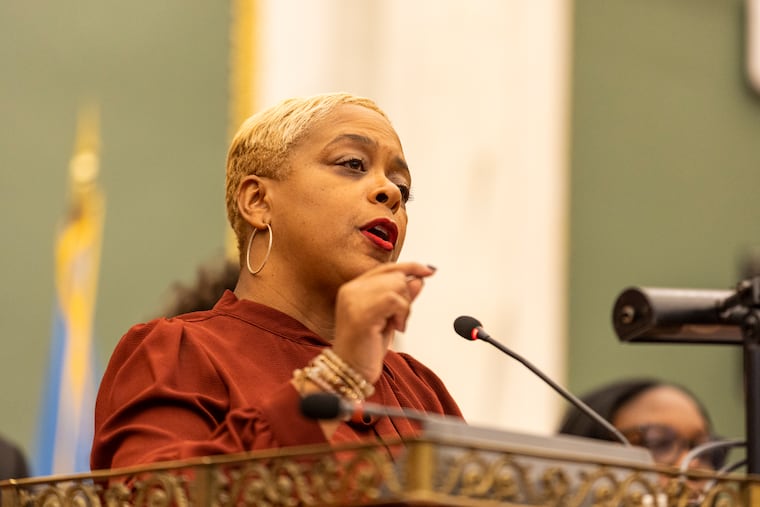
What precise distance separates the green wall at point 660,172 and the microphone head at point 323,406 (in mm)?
5609

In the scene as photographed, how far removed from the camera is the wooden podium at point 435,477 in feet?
6.10

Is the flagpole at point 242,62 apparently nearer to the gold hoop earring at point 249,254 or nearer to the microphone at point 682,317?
the gold hoop earring at point 249,254

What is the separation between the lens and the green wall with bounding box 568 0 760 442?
768 centimetres

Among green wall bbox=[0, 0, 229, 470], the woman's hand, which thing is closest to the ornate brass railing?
A: the woman's hand

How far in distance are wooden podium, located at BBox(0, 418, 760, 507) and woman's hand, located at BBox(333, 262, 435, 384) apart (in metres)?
0.23

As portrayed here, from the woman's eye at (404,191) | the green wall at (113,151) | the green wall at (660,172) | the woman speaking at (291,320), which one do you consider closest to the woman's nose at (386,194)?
the woman speaking at (291,320)

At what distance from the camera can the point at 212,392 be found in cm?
248

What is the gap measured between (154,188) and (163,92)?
1.40ft

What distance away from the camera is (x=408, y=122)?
673 centimetres

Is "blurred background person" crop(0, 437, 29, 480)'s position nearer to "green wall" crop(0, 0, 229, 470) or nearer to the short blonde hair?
"green wall" crop(0, 0, 229, 470)

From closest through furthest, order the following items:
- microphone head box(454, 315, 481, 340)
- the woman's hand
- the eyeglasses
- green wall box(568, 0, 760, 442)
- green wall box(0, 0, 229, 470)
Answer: the woman's hand
microphone head box(454, 315, 481, 340)
the eyeglasses
green wall box(0, 0, 229, 470)
green wall box(568, 0, 760, 442)

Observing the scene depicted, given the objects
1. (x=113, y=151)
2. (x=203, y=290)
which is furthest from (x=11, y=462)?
(x=113, y=151)

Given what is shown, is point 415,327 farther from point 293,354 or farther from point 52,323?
point 293,354

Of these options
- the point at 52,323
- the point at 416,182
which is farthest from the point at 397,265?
the point at 416,182
